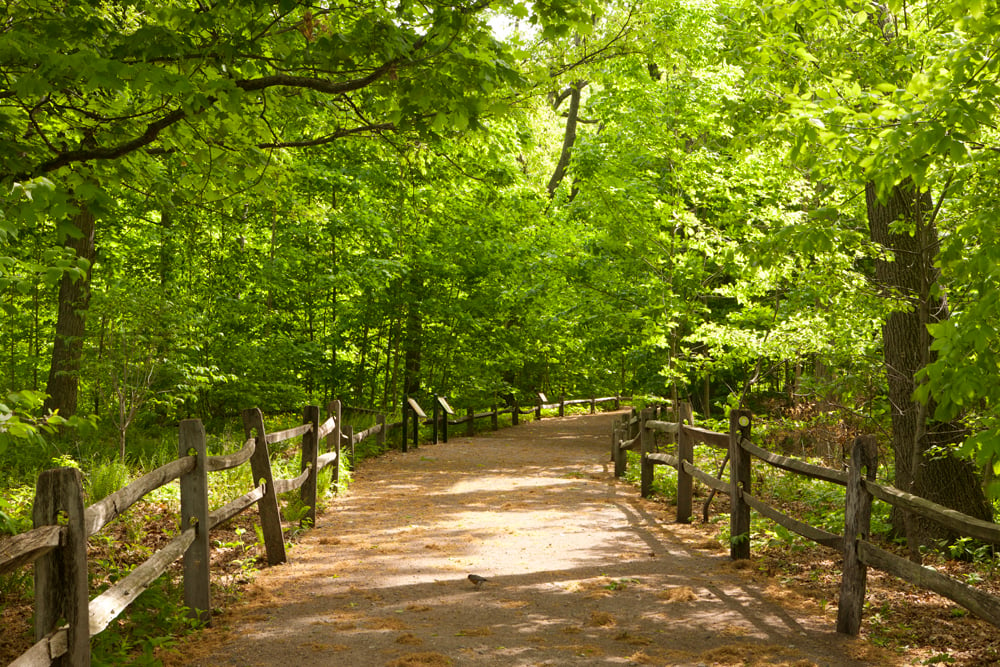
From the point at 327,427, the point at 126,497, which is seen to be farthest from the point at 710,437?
the point at 126,497

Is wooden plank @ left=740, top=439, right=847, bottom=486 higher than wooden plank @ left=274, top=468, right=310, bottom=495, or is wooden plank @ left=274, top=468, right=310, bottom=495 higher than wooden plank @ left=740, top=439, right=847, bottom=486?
wooden plank @ left=740, top=439, right=847, bottom=486

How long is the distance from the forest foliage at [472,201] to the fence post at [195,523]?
1055 millimetres

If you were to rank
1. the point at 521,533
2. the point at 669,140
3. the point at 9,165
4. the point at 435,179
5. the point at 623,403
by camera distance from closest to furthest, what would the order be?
the point at 9,165 < the point at 521,533 < the point at 435,179 < the point at 669,140 < the point at 623,403

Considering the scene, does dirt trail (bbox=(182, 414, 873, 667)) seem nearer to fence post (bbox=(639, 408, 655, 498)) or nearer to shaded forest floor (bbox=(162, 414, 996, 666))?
shaded forest floor (bbox=(162, 414, 996, 666))

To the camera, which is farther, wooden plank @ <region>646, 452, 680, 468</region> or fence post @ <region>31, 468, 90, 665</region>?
wooden plank @ <region>646, 452, 680, 468</region>

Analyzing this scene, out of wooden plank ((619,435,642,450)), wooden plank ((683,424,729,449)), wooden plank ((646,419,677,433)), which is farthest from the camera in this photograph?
wooden plank ((619,435,642,450))

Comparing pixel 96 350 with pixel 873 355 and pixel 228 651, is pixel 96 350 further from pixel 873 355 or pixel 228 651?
pixel 873 355

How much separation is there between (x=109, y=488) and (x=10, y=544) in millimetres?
7079

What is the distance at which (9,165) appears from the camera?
5805 mm

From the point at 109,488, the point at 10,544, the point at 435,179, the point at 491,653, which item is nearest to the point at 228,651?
the point at 491,653

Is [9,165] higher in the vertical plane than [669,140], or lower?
lower

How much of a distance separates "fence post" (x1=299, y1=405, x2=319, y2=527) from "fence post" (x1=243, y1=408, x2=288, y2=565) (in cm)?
148

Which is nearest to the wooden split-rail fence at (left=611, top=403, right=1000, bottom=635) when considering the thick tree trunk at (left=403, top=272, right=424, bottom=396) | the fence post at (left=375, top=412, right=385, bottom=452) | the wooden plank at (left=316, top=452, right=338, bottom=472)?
the wooden plank at (left=316, top=452, right=338, bottom=472)

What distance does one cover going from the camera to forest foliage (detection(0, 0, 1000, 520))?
5.61 meters
